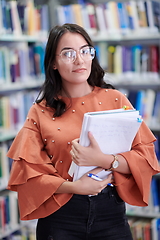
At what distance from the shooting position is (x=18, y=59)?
295cm

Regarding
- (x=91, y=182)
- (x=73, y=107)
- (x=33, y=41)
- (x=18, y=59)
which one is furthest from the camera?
(x=33, y=41)

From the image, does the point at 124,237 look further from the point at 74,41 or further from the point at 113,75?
the point at 113,75

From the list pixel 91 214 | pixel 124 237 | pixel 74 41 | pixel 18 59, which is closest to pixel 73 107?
pixel 74 41

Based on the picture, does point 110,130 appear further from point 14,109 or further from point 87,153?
point 14,109

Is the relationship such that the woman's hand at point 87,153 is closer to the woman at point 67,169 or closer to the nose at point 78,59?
the woman at point 67,169

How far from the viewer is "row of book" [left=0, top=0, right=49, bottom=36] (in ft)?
9.11

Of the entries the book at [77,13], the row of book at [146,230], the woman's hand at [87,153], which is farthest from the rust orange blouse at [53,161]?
the book at [77,13]

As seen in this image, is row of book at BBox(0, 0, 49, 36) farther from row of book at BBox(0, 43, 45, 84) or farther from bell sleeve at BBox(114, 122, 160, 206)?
bell sleeve at BBox(114, 122, 160, 206)

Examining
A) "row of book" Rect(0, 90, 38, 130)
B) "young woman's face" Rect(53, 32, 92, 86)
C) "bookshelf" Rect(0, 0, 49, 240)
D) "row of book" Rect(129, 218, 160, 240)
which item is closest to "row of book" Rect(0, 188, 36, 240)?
"bookshelf" Rect(0, 0, 49, 240)

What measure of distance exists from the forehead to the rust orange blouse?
24 cm

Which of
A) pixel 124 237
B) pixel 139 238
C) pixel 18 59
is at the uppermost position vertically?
pixel 18 59

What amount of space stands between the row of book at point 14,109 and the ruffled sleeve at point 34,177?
1.34 meters

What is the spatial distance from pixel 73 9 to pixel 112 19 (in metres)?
0.35

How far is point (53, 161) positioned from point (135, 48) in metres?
1.73
